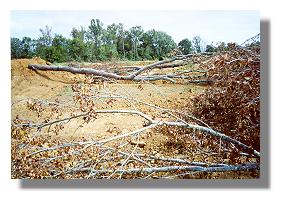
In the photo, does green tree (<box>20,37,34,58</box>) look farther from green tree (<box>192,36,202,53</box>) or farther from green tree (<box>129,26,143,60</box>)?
green tree (<box>192,36,202,53</box>)

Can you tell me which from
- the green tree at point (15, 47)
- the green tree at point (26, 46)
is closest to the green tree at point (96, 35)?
the green tree at point (26, 46)

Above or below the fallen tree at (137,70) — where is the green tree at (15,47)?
above

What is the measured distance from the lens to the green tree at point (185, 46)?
13.7ft

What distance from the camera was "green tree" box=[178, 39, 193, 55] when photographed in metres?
4.16

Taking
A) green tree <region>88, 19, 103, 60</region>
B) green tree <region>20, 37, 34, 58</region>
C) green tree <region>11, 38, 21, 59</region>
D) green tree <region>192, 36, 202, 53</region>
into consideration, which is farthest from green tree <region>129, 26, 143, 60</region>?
green tree <region>11, 38, 21, 59</region>

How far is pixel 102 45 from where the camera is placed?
4207 millimetres

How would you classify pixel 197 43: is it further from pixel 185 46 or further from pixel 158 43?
pixel 158 43

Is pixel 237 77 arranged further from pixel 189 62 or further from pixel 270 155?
pixel 270 155

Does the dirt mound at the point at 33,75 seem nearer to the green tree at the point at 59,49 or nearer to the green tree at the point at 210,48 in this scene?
the green tree at the point at 59,49

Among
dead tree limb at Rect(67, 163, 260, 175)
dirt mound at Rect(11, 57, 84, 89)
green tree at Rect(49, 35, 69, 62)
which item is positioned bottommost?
dead tree limb at Rect(67, 163, 260, 175)

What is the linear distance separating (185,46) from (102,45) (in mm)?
757

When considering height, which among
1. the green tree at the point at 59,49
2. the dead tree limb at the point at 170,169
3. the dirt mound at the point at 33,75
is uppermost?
the green tree at the point at 59,49
